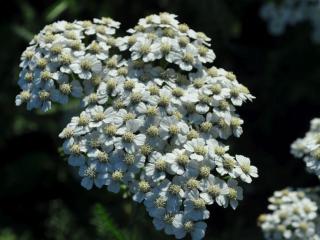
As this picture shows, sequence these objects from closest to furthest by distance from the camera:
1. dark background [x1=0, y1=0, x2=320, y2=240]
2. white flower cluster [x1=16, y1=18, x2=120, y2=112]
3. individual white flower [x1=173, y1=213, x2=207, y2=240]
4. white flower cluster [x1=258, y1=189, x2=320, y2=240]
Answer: individual white flower [x1=173, y1=213, x2=207, y2=240], white flower cluster [x1=16, y1=18, x2=120, y2=112], white flower cluster [x1=258, y1=189, x2=320, y2=240], dark background [x1=0, y1=0, x2=320, y2=240]

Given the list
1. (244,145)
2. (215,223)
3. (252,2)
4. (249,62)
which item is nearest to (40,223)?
(215,223)

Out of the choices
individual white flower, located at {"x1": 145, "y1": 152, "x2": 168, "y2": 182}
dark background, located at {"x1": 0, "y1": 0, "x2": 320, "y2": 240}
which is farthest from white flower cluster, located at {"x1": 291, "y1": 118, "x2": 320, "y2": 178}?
dark background, located at {"x1": 0, "y1": 0, "x2": 320, "y2": 240}

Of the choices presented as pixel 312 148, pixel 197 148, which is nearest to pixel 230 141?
pixel 312 148

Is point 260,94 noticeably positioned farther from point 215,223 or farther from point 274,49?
point 215,223

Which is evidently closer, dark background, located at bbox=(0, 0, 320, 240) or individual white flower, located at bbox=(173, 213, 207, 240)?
individual white flower, located at bbox=(173, 213, 207, 240)

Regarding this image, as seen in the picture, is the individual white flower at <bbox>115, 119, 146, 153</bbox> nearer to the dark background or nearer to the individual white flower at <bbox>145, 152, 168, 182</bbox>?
the individual white flower at <bbox>145, 152, 168, 182</bbox>

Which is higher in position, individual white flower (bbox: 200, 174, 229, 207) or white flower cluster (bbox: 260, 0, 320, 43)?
white flower cluster (bbox: 260, 0, 320, 43)

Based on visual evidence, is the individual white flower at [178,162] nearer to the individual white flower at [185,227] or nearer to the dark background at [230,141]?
the individual white flower at [185,227]
